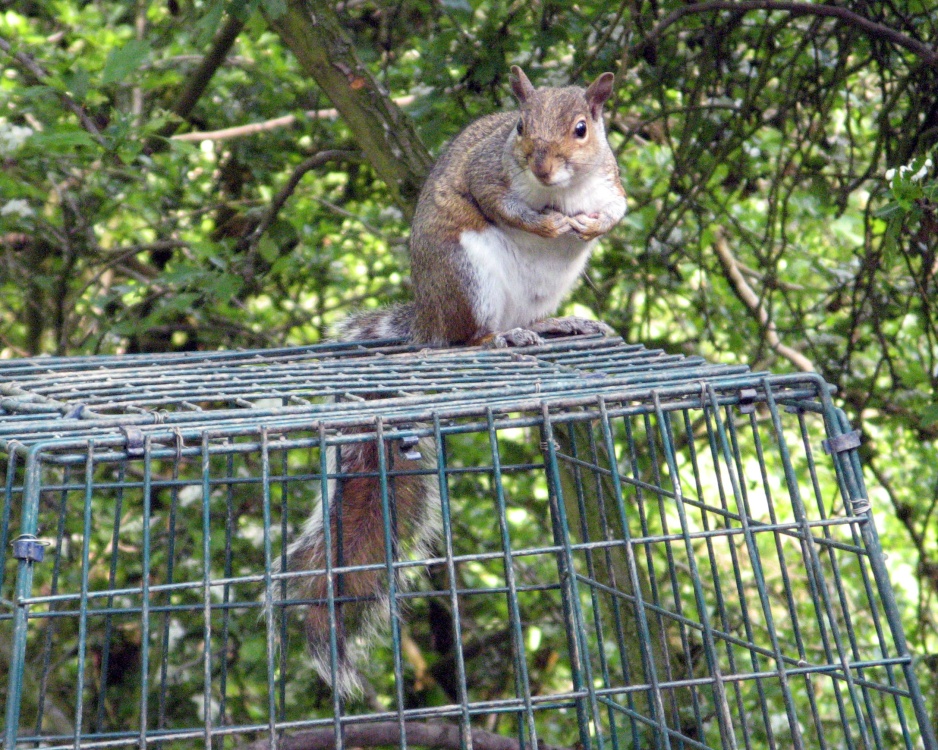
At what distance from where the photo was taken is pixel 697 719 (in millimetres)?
1337

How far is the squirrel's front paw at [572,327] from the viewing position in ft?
6.08

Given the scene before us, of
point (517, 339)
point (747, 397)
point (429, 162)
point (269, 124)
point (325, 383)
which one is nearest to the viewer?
point (747, 397)

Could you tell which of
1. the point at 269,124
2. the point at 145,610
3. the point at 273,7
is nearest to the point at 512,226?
the point at 273,7

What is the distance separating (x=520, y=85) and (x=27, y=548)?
133cm

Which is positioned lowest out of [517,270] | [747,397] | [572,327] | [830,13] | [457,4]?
[747,397]

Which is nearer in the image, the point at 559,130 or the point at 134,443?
the point at 134,443

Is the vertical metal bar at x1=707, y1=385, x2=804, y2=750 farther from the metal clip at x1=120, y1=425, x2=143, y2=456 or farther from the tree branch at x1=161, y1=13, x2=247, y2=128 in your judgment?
the tree branch at x1=161, y1=13, x2=247, y2=128

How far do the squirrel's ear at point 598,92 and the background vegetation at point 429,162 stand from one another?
0.10 metres

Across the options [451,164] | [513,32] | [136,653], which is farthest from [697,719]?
[136,653]

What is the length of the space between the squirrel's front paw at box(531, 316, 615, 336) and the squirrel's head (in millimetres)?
224

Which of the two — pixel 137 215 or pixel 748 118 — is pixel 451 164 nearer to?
pixel 748 118

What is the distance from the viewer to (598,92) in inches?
77.5

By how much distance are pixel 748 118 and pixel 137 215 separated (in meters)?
1.45

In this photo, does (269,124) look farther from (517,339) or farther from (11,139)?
(517,339)
